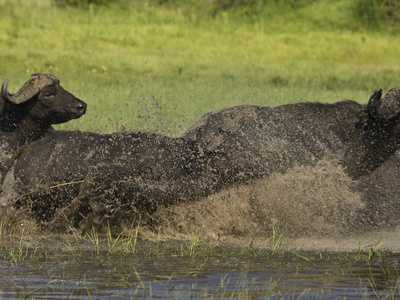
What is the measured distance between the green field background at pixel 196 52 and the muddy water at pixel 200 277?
21.0ft

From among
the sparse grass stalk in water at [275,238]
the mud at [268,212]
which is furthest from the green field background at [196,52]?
the sparse grass stalk in water at [275,238]

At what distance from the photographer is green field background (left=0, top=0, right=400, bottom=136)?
16938 millimetres

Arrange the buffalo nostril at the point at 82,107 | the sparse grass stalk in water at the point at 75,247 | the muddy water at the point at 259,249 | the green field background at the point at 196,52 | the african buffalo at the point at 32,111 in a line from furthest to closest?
the green field background at the point at 196,52 < the buffalo nostril at the point at 82,107 < the african buffalo at the point at 32,111 < the sparse grass stalk in water at the point at 75,247 < the muddy water at the point at 259,249

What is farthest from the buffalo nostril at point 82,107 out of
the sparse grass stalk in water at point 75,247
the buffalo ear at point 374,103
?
the buffalo ear at point 374,103

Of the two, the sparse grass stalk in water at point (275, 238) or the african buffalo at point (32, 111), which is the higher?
the african buffalo at point (32, 111)

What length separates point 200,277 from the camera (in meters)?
5.97

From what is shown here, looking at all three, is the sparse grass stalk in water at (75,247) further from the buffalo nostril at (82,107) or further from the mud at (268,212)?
the buffalo nostril at (82,107)

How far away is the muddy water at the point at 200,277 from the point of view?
5.39m

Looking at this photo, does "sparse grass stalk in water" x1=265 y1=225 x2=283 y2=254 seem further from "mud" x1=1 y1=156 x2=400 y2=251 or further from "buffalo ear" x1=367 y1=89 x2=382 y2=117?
"buffalo ear" x1=367 y1=89 x2=382 y2=117

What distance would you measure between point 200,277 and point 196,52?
61.1 feet

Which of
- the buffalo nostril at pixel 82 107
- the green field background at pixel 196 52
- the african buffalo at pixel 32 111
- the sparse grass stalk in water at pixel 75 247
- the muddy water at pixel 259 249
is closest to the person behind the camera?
the muddy water at pixel 259 249

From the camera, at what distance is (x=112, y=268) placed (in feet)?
20.8

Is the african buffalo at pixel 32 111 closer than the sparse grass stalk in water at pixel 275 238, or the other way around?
the sparse grass stalk in water at pixel 275 238

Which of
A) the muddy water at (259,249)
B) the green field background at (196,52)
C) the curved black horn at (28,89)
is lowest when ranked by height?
the green field background at (196,52)
